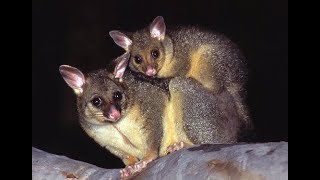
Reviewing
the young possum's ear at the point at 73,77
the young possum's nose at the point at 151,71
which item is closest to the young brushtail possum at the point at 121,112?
the young possum's ear at the point at 73,77

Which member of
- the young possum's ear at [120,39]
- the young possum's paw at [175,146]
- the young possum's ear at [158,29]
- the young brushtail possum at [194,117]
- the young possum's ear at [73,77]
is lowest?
the young possum's paw at [175,146]

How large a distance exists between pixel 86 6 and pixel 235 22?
8.37 feet

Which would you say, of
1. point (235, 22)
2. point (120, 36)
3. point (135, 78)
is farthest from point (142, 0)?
point (135, 78)

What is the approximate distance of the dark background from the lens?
905cm

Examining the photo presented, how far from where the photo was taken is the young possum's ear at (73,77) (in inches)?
168

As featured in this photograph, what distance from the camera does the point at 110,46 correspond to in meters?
9.18

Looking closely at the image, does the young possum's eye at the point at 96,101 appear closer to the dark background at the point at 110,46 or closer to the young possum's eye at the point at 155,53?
the young possum's eye at the point at 155,53

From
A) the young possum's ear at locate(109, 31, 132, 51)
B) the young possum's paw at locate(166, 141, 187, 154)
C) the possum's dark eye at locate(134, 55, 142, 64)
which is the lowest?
the young possum's paw at locate(166, 141, 187, 154)

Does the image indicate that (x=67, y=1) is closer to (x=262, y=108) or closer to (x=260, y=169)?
(x=262, y=108)

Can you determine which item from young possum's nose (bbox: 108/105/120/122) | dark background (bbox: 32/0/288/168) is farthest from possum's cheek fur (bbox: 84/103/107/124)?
dark background (bbox: 32/0/288/168)

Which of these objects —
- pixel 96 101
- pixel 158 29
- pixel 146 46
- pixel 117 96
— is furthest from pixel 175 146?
pixel 158 29

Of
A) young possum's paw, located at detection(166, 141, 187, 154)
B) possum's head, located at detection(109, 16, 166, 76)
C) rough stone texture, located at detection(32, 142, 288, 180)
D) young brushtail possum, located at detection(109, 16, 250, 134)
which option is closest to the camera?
rough stone texture, located at detection(32, 142, 288, 180)

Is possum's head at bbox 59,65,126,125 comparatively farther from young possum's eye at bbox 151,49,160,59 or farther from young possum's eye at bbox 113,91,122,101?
young possum's eye at bbox 151,49,160,59
